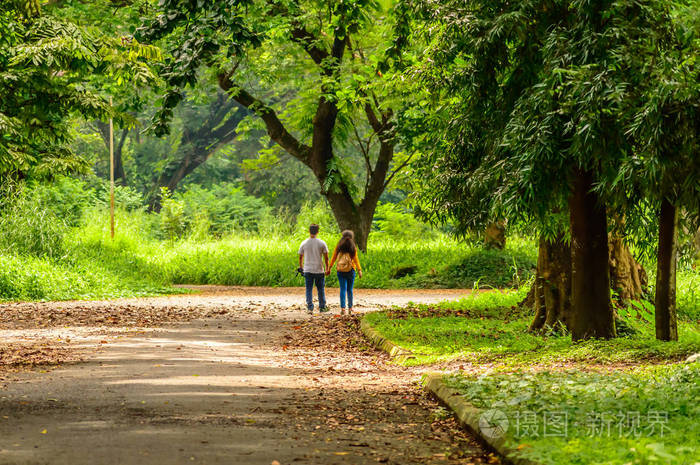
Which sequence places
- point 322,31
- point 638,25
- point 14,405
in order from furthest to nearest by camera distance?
point 322,31 < point 638,25 < point 14,405

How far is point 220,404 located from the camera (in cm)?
714

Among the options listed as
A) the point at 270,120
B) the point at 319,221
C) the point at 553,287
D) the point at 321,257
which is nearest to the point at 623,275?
the point at 553,287

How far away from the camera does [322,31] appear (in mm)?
24766

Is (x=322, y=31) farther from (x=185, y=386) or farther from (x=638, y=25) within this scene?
(x=185, y=386)

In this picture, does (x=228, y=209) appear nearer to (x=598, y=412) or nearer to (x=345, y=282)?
(x=345, y=282)

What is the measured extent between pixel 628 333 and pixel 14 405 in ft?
28.5

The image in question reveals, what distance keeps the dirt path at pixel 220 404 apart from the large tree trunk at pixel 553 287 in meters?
2.86

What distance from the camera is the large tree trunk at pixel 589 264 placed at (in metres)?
10.7

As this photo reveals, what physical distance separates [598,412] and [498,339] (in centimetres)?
613

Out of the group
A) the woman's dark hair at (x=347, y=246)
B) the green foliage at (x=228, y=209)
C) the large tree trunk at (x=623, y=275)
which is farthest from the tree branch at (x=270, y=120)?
the large tree trunk at (x=623, y=275)

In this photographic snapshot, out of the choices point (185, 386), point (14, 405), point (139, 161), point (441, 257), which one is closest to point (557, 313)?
point (185, 386)

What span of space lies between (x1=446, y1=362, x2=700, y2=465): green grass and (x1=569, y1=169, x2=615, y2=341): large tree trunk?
9.67 ft

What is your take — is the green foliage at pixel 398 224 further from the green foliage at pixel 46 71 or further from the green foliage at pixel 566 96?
the green foliage at pixel 566 96

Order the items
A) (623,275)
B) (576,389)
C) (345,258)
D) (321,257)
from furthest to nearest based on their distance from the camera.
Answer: (321,257), (345,258), (623,275), (576,389)
